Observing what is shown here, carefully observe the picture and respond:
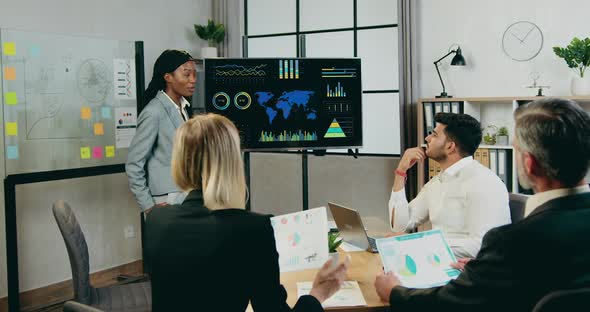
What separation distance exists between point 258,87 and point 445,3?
1.90 metres

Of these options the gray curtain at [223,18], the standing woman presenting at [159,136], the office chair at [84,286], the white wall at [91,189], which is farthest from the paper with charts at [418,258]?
the gray curtain at [223,18]

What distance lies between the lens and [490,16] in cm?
474

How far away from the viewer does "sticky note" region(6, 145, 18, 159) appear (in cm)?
383

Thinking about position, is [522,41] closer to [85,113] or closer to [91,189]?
[85,113]

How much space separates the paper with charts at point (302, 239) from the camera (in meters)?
2.29

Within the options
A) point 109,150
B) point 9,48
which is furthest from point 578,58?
point 9,48

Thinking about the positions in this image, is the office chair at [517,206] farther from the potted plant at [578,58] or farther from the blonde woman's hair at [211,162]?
the potted plant at [578,58]

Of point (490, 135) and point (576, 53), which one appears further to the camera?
point (490, 135)

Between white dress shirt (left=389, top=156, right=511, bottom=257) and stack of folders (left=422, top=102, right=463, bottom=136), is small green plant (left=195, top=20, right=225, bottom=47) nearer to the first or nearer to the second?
stack of folders (left=422, top=102, right=463, bottom=136)

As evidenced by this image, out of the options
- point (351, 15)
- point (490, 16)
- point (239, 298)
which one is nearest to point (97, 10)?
point (351, 15)

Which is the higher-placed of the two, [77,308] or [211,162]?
[211,162]

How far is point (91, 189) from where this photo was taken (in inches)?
188

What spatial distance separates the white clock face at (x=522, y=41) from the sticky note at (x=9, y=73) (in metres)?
3.47

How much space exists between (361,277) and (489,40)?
3.05 metres
